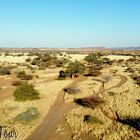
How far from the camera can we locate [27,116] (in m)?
22.6

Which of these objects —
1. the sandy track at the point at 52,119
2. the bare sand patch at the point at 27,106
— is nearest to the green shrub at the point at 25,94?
the bare sand patch at the point at 27,106

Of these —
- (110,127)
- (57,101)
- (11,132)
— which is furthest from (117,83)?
(11,132)

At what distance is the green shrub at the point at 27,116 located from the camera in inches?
864

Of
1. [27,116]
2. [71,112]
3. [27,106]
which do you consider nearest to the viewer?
[27,116]

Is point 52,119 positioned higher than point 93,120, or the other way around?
point 93,120

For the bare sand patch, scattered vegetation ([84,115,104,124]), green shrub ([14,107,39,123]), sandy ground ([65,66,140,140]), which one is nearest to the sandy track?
the bare sand patch

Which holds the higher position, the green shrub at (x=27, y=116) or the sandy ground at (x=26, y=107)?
the green shrub at (x=27, y=116)

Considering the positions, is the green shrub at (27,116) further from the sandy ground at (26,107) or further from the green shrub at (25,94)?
the green shrub at (25,94)

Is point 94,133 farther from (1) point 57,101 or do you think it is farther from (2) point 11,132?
(1) point 57,101

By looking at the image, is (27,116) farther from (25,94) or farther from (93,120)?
(25,94)

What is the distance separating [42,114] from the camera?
78.1 ft

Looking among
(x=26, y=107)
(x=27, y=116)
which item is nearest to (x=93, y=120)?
(x=27, y=116)

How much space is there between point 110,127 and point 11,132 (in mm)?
7009

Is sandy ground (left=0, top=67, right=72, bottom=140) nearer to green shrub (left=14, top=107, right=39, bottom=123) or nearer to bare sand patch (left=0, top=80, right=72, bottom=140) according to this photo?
bare sand patch (left=0, top=80, right=72, bottom=140)
